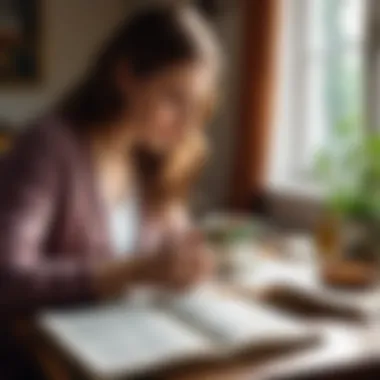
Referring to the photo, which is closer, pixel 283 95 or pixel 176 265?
pixel 176 265

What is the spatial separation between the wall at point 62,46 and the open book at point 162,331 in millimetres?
1996

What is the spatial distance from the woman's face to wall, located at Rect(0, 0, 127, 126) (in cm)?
165

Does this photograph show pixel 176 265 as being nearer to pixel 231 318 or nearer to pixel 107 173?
pixel 231 318

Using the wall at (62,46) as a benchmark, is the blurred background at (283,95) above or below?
below

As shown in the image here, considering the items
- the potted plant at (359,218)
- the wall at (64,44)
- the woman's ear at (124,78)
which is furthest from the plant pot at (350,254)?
the wall at (64,44)

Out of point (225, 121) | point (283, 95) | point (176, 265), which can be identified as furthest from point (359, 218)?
point (225, 121)

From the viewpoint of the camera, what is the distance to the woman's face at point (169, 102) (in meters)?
1.58

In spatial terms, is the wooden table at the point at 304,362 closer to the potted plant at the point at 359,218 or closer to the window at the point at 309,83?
the potted plant at the point at 359,218

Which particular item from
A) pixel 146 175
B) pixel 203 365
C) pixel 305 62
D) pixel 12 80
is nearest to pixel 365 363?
pixel 203 365

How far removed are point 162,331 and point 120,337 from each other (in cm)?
6

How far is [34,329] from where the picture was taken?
126 cm

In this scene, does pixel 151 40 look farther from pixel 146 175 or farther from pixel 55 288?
pixel 55 288

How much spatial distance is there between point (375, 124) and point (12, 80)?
154 cm

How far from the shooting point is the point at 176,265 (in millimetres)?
1342
